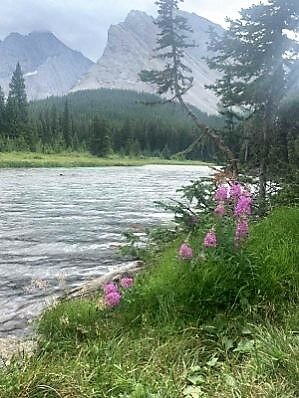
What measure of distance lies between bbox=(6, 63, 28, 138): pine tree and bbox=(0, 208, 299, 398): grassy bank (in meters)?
98.5

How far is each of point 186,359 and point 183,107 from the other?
39.3 ft

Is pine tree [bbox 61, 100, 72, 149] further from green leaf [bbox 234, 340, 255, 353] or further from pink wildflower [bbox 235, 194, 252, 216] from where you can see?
green leaf [bbox 234, 340, 255, 353]

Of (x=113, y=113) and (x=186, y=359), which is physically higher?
(x=113, y=113)

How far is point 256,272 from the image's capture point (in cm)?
599

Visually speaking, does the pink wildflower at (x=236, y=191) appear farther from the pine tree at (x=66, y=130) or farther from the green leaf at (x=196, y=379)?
the pine tree at (x=66, y=130)

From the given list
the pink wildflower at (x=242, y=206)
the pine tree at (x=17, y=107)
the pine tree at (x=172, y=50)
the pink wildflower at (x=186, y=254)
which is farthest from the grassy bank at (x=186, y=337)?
the pine tree at (x=17, y=107)

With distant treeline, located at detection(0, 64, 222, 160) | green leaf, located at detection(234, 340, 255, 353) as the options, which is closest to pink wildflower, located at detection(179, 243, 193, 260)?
green leaf, located at detection(234, 340, 255, 353)

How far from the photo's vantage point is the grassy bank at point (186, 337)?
4199mm

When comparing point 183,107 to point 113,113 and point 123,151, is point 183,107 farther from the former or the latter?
point 113,113

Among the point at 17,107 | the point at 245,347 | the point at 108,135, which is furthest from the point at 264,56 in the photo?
the point at 108,135

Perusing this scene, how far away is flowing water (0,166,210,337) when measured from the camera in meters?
9.89

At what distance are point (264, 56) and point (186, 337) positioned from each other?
43.3ft

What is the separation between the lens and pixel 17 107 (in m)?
109

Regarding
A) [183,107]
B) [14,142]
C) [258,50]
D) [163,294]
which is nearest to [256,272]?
[163,294]
